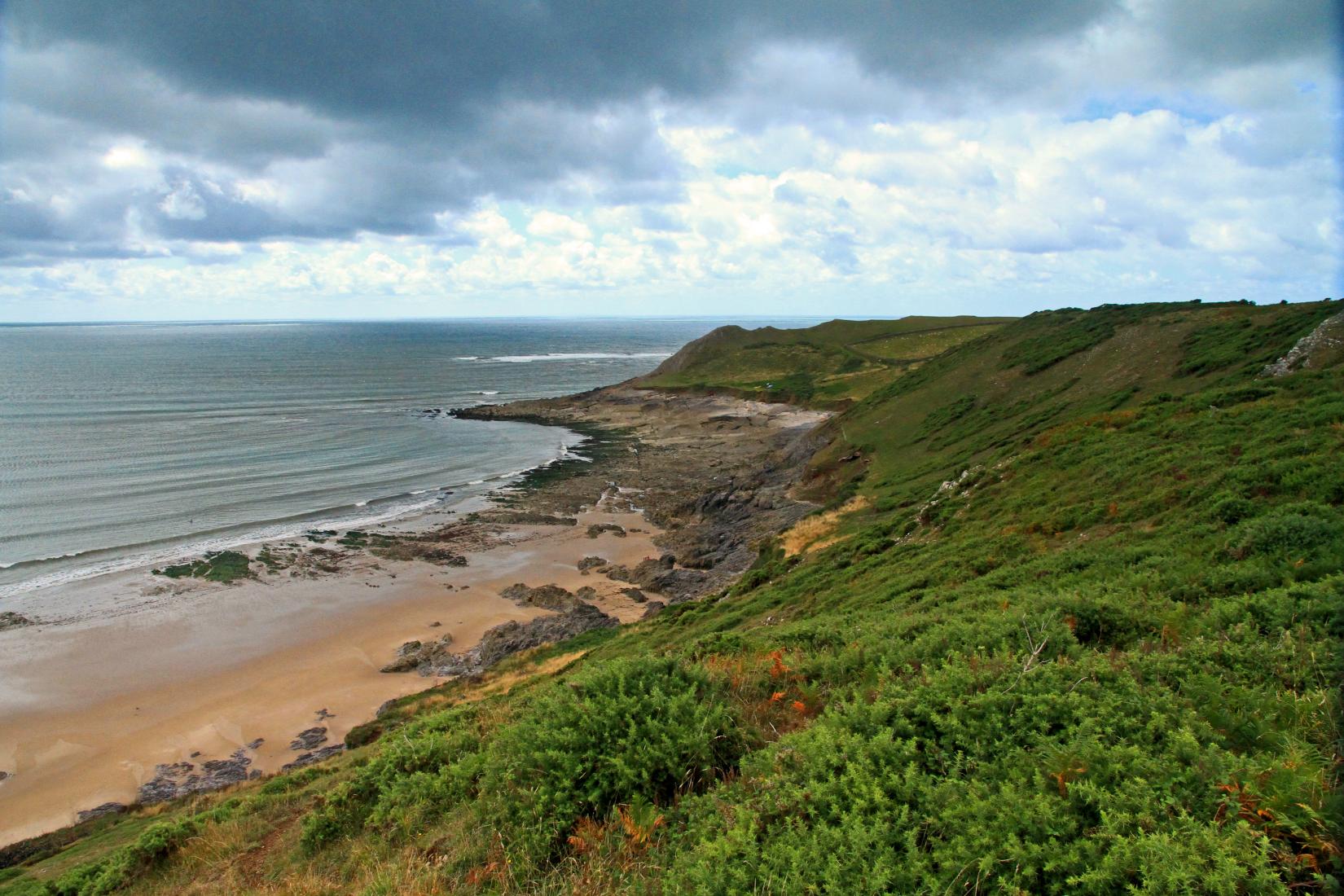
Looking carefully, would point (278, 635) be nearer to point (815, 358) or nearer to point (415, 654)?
point (415, 654)

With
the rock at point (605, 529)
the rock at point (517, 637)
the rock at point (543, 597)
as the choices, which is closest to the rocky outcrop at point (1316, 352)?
the rock at point (517, 637)

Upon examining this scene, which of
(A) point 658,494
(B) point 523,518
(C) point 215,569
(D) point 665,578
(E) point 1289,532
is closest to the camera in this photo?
(E) point 1289,532

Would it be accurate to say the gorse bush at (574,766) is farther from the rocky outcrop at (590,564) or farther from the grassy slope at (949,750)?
the rocky outcrop at (590,564)

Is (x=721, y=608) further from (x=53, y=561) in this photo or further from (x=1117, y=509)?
(x=53, y=561)

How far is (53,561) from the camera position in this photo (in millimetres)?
36375

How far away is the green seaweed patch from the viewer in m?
35.2

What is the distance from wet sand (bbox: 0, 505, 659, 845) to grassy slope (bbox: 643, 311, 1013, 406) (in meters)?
58.2

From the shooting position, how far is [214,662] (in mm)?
27000

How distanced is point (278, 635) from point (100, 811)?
11.5 m

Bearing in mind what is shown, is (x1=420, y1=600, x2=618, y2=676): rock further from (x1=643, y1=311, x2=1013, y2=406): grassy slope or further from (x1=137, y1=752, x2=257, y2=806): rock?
(x1=643, y1=311, x2=1013, y2=406): grassy slope

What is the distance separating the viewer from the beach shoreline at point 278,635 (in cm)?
2108

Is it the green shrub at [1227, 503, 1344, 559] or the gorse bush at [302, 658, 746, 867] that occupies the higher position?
the green shrub at [1227, 503, 1344, 559]

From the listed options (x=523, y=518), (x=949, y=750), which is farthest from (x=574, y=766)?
(x=523, y=518)

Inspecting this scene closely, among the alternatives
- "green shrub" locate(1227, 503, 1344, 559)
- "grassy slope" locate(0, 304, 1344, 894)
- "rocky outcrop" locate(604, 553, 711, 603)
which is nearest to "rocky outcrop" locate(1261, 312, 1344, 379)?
"grassy slope" locate(0, 304, 1344, 894)
